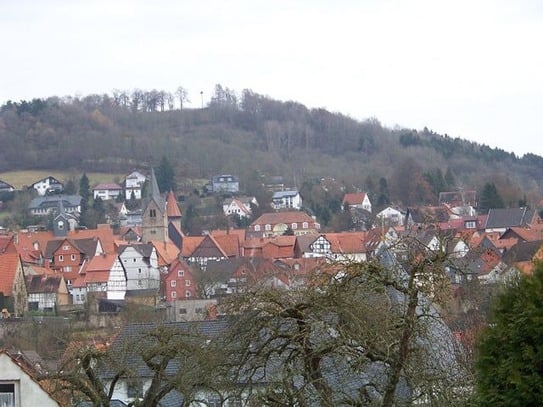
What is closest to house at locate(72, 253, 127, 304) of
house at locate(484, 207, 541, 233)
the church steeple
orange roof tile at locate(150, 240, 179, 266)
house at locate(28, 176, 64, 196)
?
orange roof tile at locate(150, 240, 179, 266)

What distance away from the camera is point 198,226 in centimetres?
12412

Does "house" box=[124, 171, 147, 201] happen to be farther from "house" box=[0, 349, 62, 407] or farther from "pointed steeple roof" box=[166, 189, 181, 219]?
"house" box=[0, 349, 62, 407]

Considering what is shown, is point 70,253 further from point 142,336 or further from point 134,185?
point 142,336

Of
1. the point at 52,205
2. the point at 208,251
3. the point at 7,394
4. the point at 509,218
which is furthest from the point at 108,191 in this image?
the point at 7,394

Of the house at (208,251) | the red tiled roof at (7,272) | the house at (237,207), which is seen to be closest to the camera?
the red tiled roof at (7,272)

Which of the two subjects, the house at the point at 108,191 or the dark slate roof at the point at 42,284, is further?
the house at the point at 108,191

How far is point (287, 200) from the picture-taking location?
14350 centimetres

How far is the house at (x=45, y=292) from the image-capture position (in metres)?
72.9

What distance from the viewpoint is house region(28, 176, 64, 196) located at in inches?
5714

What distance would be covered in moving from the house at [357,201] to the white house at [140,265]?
34.2 meters

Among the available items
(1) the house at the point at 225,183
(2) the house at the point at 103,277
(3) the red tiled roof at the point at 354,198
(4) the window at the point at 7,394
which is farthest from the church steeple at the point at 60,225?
(4) the window at the point at 7,394

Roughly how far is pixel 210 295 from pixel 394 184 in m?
73.8

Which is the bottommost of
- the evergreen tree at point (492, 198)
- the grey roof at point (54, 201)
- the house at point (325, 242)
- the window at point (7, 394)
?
the house at point (325, 242)

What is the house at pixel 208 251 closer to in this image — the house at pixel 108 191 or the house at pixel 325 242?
the house at pixel 325 242
